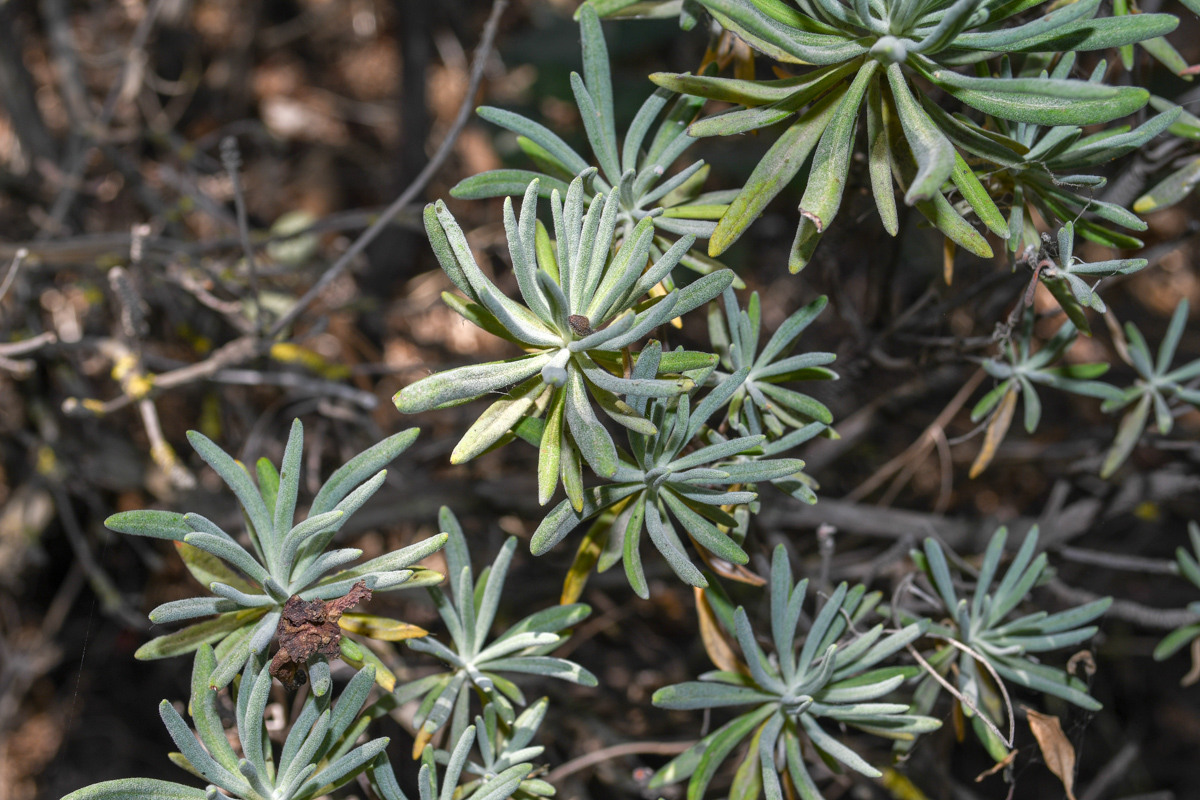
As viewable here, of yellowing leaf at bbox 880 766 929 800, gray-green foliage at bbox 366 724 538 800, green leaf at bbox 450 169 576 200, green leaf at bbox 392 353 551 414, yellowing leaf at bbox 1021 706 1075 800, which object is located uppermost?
green leaf at bbox 450 169 576 200

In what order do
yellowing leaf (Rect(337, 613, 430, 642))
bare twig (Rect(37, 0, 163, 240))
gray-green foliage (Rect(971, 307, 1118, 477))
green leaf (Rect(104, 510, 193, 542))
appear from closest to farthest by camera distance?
green leaf (Rect(104, 510, 193, 542))
yellowing leaf (Rect(337, 613, 430, 642))
gray-green foliage (Rect(971, 307, 1118, 477))
bare twig (Rect(37, 0, 163, 240))

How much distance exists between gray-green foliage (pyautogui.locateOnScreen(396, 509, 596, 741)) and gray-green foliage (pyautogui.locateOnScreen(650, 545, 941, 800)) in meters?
0.14

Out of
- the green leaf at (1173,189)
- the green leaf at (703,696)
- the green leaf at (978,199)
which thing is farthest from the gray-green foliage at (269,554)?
the green leaf at (1173,189)

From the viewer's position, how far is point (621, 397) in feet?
2.80

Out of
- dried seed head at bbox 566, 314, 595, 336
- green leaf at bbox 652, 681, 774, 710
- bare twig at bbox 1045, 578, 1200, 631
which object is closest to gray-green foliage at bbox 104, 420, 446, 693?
dried seed head at bbox 566, 314, 595, 336

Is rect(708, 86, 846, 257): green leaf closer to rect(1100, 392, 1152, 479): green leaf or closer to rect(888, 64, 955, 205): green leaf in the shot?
rect(888, 64, 955, 205): green leaf

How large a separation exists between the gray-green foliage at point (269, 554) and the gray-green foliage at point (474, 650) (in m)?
0.09

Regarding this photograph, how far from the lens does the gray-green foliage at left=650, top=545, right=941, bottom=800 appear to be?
0.93m

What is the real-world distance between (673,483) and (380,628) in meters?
0.38

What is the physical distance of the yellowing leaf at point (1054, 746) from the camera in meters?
1.01

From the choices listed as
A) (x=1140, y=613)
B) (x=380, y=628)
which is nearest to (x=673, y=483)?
(x=380, y=628)

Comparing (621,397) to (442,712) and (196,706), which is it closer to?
(442,712)

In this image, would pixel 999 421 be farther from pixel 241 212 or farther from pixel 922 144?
Answer: pixel 241 212

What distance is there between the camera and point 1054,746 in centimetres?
102
